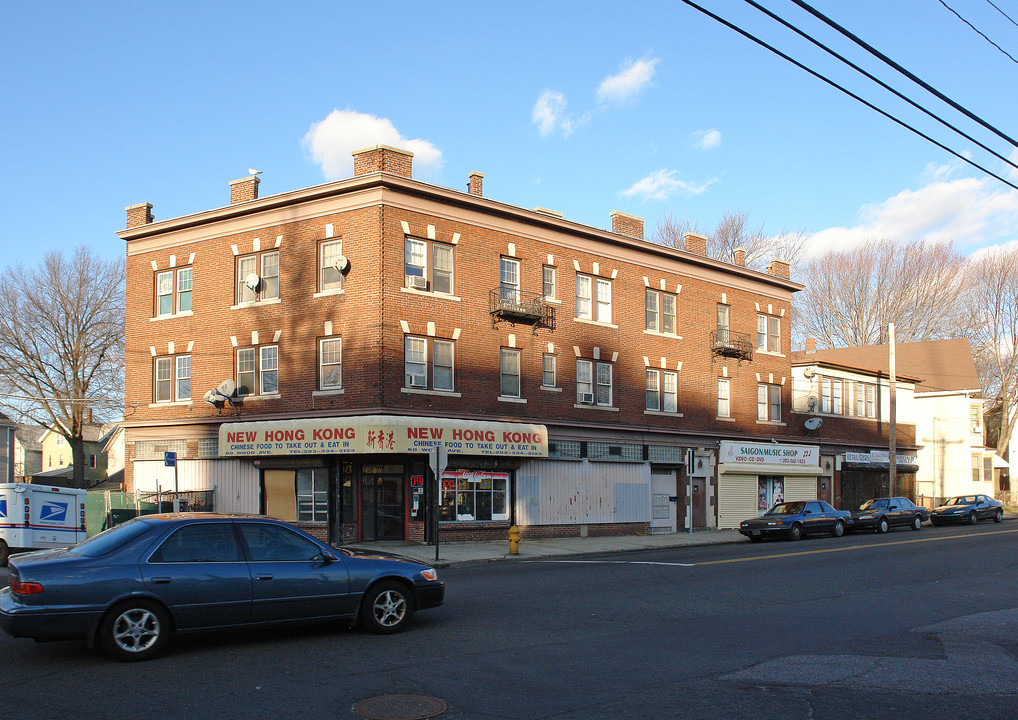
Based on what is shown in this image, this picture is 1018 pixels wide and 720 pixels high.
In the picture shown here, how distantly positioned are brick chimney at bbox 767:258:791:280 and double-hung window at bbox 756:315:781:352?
2.06 metres

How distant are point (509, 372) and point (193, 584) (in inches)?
777

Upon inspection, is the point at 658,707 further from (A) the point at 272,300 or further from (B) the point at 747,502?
(B) the point at 747,502

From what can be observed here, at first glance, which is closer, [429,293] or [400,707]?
[400,707]

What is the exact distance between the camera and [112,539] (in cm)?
914

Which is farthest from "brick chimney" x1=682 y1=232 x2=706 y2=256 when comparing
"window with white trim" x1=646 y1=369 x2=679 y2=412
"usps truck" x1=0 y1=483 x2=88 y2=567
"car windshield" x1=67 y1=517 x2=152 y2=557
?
"car windshield" x1=67 y1=517 x2=152 y2=557

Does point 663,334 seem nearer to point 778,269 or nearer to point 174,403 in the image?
point 778,269

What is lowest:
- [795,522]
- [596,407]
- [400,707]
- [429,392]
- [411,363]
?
[795,522]

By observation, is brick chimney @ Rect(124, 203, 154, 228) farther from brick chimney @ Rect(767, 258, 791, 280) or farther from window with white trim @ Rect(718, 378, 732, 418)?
brick chimney @ Rect(767, 258, 791, 280)

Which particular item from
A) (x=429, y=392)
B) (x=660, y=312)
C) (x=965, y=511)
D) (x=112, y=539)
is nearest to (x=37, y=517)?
(x=429, y=392)

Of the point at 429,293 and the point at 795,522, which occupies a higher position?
the point at 429,293

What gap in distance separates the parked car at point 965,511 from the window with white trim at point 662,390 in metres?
14.0

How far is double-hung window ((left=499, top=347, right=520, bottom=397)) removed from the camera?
2827 centimetres

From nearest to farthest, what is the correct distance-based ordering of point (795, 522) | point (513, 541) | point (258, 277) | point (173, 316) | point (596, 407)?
point (513, 541) < point (258, 277) < point (795, 522) < point (173, 316) < point (596, 407)

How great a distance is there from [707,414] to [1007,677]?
26403 millimetres
